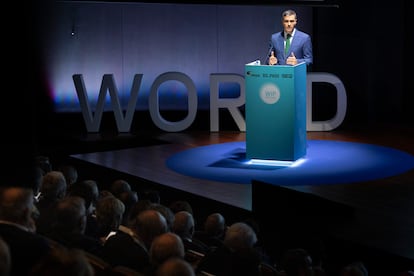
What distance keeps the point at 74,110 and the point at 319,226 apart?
6780mm

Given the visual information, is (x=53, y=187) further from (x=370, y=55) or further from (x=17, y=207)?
(x=370, y=55)

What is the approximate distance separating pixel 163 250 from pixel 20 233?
0.60 meters

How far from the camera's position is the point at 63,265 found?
256cm

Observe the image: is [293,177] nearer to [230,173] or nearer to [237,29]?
[230,173]

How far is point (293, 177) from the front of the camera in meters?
7.07

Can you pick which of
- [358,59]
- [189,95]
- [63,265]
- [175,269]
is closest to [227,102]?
[189,95]

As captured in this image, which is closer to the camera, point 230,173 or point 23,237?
point 23,237

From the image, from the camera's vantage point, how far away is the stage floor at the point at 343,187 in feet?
17.1

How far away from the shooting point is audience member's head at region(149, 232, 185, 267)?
3260mm

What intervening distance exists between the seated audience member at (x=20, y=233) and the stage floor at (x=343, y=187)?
223 cm

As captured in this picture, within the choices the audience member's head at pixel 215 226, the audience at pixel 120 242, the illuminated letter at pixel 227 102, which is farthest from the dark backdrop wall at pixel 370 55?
the audience member's head at pixel 215 226

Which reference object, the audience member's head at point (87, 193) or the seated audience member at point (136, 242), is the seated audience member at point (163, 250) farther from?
the audience member's head at point (87, 193)

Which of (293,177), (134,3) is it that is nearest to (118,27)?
(134,3)

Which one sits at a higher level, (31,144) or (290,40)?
(290,40)
